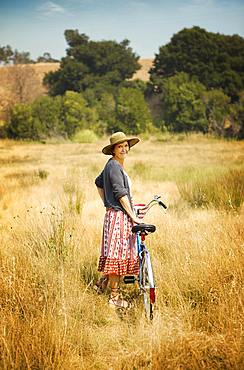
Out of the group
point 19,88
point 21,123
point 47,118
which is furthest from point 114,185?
point 19,88

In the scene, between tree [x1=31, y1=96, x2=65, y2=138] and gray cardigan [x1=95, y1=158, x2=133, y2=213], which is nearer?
gray cardigan [x1=95, y1=158, x2=133, y2=213]

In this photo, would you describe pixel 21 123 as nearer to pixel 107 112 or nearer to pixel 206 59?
pixel 107 112

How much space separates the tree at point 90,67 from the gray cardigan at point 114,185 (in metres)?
33.8

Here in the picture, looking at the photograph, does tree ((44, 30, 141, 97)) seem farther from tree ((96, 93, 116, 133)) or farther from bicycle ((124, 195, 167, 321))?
bicycle ((124, 195, 167, 321))

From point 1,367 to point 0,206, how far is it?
5.20 metres

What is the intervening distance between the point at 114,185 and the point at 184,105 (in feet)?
96.2

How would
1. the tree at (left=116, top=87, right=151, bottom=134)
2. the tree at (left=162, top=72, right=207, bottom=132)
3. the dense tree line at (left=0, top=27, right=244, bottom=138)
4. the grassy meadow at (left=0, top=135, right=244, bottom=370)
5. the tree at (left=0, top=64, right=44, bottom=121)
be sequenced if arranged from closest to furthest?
the grassy meadow at (left=0, top=135, right=244, bottom=370), the dense tree line at (left=0, top=27, right=244, bottom=138), the tree at (left=162, top=72, right=207, bottom=132), the tree at (left=116, top=87, right=151, bottom=134), the tree at (left=0, top=64, right=44, bottom=121)

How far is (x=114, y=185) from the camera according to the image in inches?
115

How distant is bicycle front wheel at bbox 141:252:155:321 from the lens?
2551 millimetres

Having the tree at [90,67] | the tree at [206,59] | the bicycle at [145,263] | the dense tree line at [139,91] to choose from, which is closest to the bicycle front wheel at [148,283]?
the bicycle at [145,263]

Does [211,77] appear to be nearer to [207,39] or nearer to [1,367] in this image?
[207,39]

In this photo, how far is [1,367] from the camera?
2.15 meters

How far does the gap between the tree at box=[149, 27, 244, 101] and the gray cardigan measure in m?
32.5

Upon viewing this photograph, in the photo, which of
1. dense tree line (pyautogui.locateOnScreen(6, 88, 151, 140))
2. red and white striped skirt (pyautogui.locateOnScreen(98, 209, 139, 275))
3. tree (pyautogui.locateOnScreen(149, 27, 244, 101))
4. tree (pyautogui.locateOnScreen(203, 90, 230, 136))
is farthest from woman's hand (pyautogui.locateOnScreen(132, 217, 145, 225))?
tree (pyautogui.locateOnScreen(149, 27, 244, 101))
